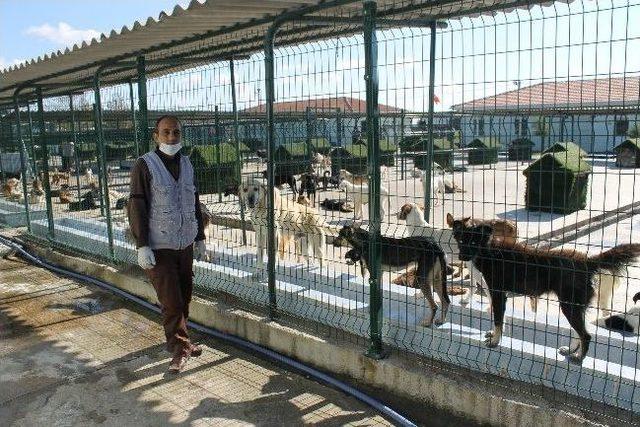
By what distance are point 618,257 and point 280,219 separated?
14.1 ft

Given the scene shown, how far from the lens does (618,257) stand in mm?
3914

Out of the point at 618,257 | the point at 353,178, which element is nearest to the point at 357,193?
the point at 353,178

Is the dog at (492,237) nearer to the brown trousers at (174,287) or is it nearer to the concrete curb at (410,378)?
the concrete curb at (410,378)

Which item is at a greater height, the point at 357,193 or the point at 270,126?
the point at 270,126

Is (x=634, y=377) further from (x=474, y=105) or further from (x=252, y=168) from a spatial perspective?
(x=252, y=168)

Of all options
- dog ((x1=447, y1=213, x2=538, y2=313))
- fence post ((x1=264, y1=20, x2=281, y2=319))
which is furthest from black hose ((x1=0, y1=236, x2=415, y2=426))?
dog ((x1=447, y1=213, x2=538, y2=313))

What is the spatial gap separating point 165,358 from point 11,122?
1052 centimetres

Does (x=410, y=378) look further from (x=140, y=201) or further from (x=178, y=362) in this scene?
(x=140, y=201)

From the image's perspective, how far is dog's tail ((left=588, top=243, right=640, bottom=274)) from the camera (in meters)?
3.86

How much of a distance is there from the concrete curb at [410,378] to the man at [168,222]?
78cm

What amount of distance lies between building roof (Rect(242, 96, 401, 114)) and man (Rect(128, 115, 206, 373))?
108 cm

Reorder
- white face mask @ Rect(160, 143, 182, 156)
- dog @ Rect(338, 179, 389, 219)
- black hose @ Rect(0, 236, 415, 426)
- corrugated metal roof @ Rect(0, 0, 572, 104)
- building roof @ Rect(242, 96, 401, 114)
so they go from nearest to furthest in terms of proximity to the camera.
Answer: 1. black hose @ Rect(0, 236, 415, 426)
2. corrugated metal roof @ Rect(0, 0, 572, 104)
3. building roof @ Rect(242, 96, 401, 114)
4. white face mask @ Rect(160, 143, 182, 156)
5. dog @ Rect(338, 179, 389, 219)

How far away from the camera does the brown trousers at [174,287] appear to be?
487 centimetres

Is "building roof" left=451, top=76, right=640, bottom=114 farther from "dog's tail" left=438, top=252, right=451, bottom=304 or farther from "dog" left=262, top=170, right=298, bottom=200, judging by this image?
"dog" left=262, top=170, right=298, bottom=200
